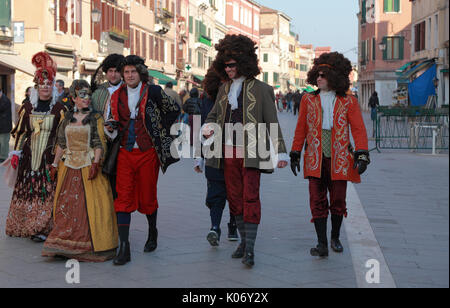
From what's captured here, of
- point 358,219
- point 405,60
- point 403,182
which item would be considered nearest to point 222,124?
point 358,219

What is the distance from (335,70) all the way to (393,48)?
4898cm

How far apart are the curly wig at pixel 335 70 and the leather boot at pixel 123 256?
7.05 ft

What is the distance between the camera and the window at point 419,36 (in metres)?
40.4

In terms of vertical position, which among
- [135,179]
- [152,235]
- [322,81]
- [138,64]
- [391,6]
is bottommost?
[152,235]

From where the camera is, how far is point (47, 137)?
299 inches

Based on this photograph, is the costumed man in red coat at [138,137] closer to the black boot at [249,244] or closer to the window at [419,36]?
the black boot at [249,244]

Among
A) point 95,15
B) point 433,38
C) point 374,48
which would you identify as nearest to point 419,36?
point 433,38

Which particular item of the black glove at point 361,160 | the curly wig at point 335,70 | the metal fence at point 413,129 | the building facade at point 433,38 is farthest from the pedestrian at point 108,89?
the building facade at point 433,38

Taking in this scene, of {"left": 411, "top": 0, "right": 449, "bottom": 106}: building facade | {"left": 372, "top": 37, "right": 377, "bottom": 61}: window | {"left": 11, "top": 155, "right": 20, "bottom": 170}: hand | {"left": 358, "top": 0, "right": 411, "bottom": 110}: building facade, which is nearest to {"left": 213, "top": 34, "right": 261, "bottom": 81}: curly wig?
{"left": 11, "top": 155, "right": 20, "bottom": 170}: hand

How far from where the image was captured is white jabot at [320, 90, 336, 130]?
6.65 meters

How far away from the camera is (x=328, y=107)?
6672 mm

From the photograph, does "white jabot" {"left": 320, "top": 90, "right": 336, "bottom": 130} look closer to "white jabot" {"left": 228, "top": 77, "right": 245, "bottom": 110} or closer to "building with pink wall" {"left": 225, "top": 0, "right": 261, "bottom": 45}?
"white jabot" {"left": 228, "top": 77, "right": 245, "bottom": 110}

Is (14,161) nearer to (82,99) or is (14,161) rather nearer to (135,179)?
(82,99)

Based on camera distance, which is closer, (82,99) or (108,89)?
(82,99)
